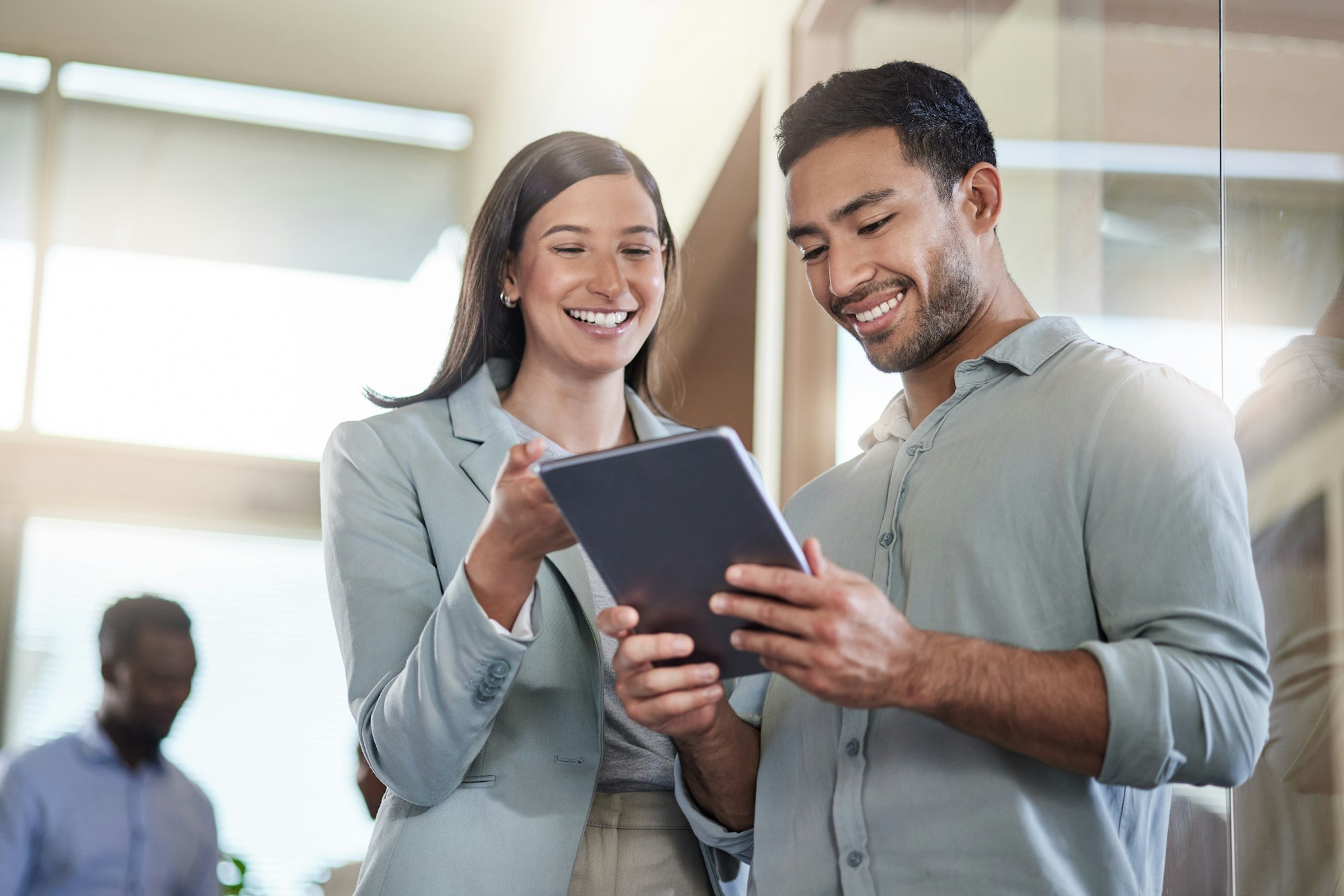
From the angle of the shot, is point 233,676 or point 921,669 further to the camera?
point 233,676

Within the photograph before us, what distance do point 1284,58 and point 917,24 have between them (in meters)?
1.27

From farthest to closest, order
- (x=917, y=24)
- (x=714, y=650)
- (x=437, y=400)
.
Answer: (x=917, y=24) → (x=437, y=400) → (x=714, y=650)

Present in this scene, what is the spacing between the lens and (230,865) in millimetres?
5984

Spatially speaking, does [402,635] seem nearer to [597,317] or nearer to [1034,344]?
[597,317]

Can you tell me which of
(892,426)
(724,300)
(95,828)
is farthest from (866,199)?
(95,828)

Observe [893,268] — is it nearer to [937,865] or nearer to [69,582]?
[937,865]

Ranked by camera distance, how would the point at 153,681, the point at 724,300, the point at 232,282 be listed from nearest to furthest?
the point at 153,681 → the point at 724,300 → the point at 232,282

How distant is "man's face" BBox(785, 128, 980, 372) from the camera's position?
134 centimetres

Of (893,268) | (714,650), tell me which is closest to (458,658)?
(714,650)

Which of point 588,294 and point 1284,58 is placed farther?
point 588,294

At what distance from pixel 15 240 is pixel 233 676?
98.4 inches

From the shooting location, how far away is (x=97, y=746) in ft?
12.7

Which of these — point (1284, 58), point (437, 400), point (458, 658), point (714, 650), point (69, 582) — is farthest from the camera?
point (69, 582)

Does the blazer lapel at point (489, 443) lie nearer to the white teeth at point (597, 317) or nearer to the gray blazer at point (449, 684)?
the gray blazer at point (449, 684)
